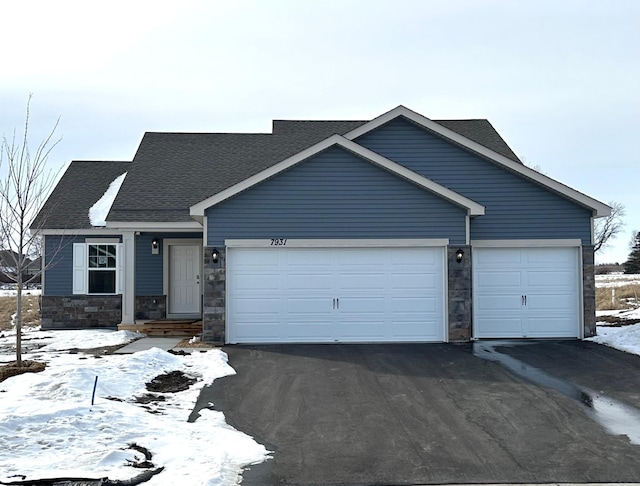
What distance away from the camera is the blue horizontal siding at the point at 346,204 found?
1264 centimetres

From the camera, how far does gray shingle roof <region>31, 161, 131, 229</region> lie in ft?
53.5

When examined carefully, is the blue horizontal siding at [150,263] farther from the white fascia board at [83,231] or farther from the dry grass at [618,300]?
the dry grass at [618,300]

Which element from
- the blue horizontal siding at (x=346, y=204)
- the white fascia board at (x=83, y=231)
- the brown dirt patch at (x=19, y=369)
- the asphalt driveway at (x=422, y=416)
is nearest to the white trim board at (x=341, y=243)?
the blue horizontal siding at (x=346, y=204)

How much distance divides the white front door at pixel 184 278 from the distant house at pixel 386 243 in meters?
1.00

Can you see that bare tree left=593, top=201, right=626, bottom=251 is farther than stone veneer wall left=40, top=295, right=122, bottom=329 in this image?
Yes

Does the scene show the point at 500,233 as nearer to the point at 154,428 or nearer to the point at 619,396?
the point at 619,396

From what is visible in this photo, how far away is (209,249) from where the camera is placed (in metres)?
12.5

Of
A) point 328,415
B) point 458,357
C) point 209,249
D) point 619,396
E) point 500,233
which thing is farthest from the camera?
point 500,233

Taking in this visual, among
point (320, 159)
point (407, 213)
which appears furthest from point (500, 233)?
point (320, 159)

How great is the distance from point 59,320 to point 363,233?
31.0ft

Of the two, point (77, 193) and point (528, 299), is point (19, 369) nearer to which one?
point (77, 193)

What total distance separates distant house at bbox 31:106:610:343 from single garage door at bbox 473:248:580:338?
0.9 inches

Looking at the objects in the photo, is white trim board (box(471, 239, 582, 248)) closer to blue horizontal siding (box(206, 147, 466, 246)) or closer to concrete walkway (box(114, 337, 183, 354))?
blue horizontal siding (box(206, 147, 466, 246))

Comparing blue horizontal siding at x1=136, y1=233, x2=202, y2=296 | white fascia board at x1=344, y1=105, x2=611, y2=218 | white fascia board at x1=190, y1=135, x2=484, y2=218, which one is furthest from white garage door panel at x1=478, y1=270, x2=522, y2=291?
blue horizontal siding at x1=136, y1=233, x2=202, y2=296
